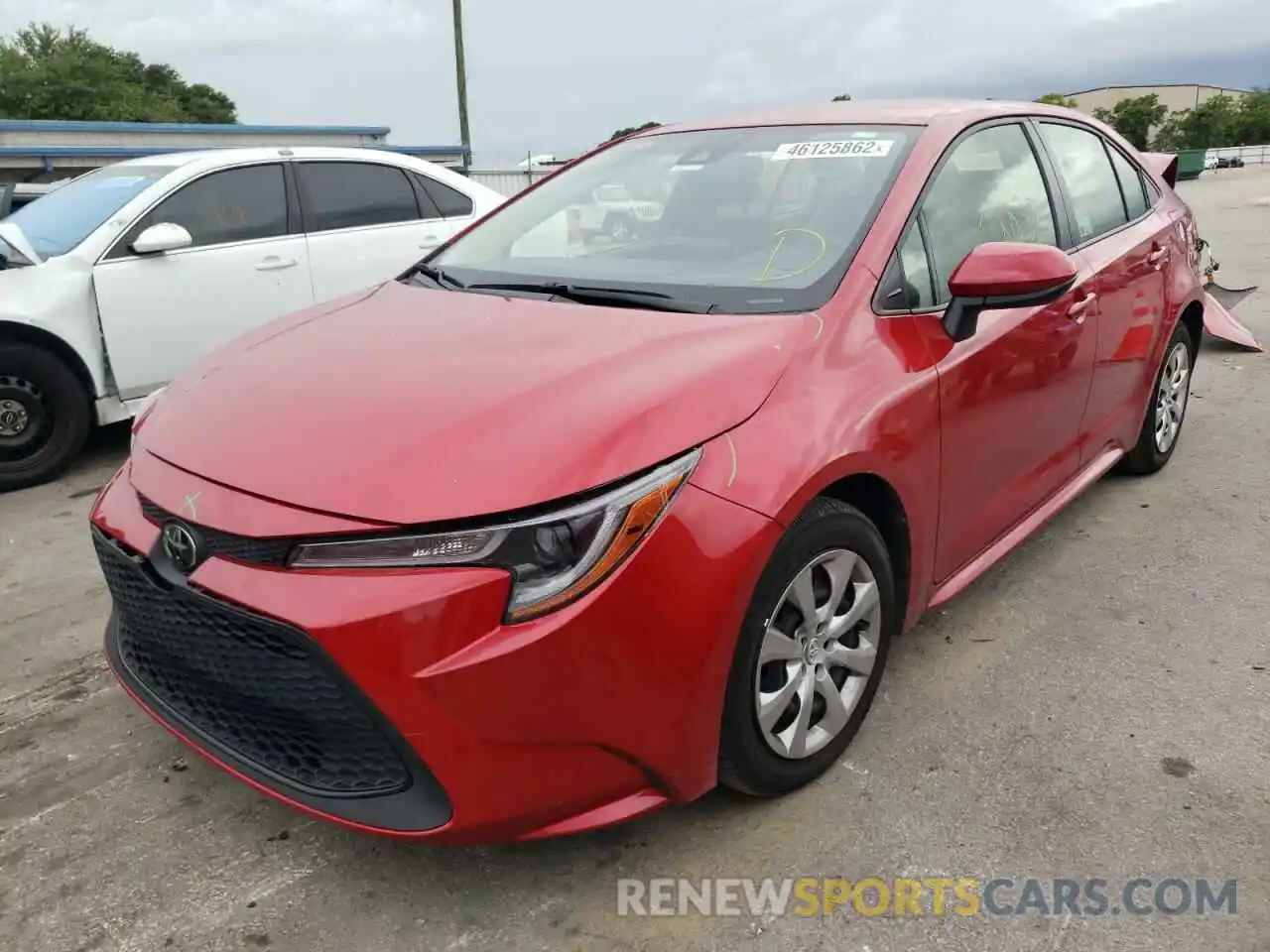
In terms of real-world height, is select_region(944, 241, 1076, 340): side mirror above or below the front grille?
above

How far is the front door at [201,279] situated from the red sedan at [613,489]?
2.52m

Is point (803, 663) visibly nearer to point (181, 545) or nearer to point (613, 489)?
point (613, 489)

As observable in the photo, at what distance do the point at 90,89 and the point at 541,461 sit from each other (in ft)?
171

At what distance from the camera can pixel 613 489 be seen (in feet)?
6.05

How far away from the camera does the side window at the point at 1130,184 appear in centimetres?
402

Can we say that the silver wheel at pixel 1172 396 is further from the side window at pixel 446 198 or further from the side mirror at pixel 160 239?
the side mirror at pixel 160 239

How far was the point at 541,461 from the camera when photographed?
A: 1.84 metres

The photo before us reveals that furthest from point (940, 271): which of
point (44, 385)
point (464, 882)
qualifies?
point (44, 385)

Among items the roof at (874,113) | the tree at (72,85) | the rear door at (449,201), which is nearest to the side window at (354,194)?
the rear door at (449,201)

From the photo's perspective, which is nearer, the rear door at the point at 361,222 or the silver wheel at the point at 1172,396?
the silver wheel at the point at 1172,396

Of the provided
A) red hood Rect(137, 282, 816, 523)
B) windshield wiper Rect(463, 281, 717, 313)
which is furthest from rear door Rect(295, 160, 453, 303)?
red hood Rect(137, 282, 816, 523)

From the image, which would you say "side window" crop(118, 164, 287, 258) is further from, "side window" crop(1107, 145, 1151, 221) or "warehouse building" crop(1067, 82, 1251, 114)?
"warehouse building" crop(1067, 82, 1251, 114)

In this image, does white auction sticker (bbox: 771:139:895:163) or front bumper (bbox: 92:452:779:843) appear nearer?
front bumper (bbox: 92:452:779:843)

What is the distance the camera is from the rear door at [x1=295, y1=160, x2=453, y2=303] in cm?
570
